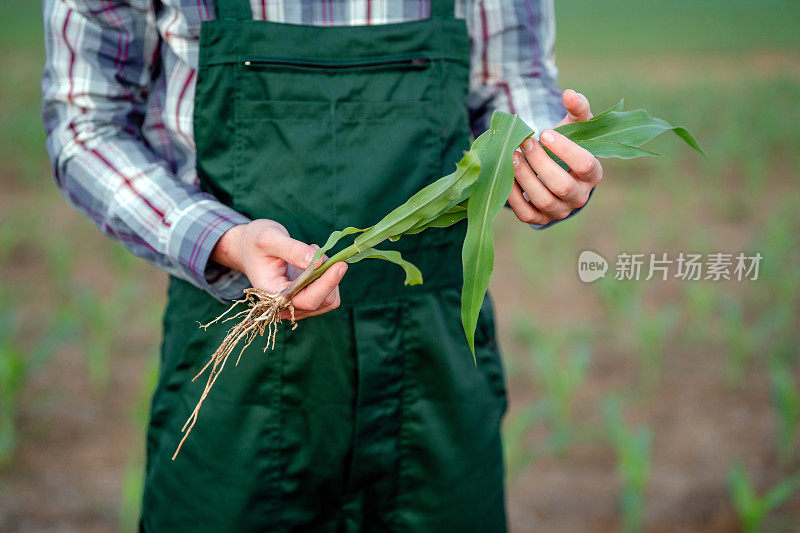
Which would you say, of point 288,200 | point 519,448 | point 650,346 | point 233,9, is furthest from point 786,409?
point 233,9

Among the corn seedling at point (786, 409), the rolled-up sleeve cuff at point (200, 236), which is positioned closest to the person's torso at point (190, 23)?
the rolled-up sleeve cuff at point (200, 236)

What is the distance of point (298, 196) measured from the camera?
82cm

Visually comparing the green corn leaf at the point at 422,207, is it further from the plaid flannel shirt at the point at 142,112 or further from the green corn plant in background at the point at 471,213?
the plaid flannel shirt at the point at 142,112

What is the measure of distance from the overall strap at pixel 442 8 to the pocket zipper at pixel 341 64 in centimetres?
6

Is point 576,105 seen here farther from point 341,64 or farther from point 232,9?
point 232,9

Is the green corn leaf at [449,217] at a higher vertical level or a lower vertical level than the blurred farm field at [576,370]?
higher

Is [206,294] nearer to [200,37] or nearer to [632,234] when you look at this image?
[200,37]

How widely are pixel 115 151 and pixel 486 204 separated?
484mm

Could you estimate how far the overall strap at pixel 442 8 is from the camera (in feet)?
2.79

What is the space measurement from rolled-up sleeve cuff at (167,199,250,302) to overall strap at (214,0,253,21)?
23cm

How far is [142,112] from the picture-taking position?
2.97 feet

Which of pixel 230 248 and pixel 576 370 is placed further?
pixel 576 370

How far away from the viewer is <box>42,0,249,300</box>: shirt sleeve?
0.80m

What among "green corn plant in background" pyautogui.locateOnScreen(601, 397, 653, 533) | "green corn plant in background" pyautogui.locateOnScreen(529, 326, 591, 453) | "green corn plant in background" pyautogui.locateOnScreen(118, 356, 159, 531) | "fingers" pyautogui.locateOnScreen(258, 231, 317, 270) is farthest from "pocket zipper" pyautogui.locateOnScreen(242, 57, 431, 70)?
"green corn plant in background" pyautogui.locateOnScreen(529, 326, 591, 453)
